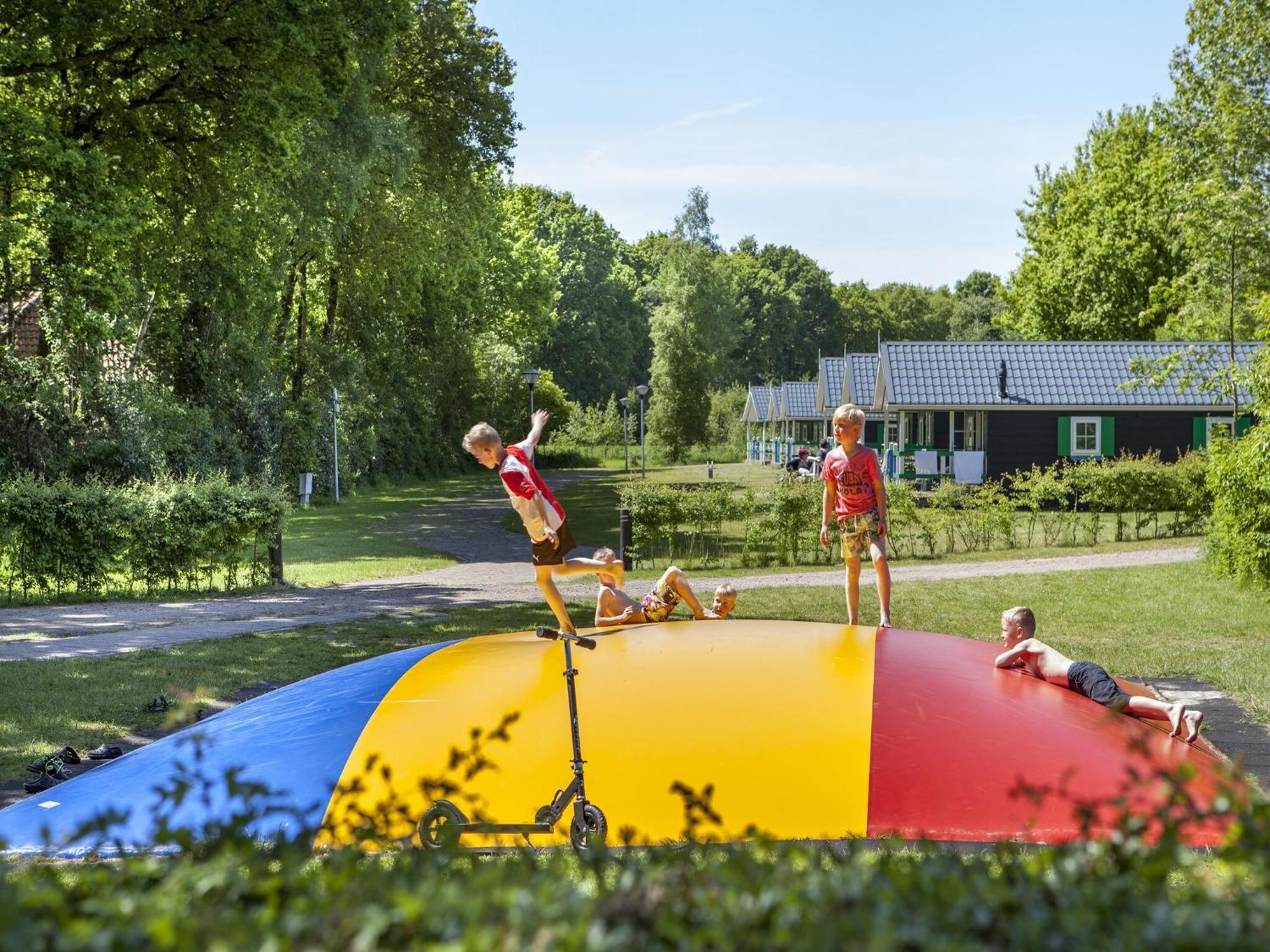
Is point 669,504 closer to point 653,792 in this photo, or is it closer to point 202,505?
point 202,505

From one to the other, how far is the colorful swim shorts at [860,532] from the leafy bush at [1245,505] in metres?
8.00

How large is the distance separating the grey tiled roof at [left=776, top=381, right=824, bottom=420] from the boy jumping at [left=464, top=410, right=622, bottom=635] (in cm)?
5756

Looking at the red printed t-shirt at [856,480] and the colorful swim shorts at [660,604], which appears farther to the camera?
the red printed t-shirt at [856,480]

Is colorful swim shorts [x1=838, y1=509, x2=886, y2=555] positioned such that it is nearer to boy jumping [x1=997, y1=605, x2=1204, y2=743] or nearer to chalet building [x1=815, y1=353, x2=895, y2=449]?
boy jumping [x1=997, y1=605, x2=1204, y2=743]

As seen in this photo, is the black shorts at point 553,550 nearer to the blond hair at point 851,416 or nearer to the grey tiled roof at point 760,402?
the blond hair at point 851,416

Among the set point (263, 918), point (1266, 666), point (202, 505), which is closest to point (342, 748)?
point (263, 918)

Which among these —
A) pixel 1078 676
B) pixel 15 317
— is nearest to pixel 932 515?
pixel 1078 676

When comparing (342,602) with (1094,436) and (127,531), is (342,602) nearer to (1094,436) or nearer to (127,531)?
(127,531)

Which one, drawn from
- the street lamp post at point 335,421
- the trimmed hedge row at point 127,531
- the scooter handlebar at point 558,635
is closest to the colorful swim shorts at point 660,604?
the scooter handlebar at point 558,635

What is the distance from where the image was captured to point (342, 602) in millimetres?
17891

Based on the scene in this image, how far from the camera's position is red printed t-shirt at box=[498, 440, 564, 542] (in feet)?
26.9

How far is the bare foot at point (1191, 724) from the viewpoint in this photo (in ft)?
23.8

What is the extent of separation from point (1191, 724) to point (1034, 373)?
3200 cm

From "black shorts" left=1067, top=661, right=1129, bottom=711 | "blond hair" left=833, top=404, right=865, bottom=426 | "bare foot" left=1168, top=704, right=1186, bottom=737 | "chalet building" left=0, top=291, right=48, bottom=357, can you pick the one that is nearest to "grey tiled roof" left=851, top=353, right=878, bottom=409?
"chalet building" left=0, top=291, right=48, bottom=357
